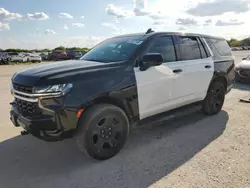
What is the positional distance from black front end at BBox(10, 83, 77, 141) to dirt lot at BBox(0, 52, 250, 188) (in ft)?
1.72

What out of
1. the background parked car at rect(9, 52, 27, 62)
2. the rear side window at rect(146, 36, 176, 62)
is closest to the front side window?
the rear side window at rect(146, 36, 176, 62)

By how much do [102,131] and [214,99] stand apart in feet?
10.2

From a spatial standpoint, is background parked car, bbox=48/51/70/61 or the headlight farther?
background parked car, bbox=48/51/70/61

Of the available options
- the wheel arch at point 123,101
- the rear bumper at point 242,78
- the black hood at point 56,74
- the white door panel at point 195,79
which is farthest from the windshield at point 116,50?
the rear bumper at point 242,78

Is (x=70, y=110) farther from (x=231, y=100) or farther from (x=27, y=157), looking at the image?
(x=231, y=100)

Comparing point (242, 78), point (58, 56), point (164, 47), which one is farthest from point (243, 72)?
point (58, 56)

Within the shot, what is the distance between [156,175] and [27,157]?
1880 millimetres

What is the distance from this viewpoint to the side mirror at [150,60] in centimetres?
366

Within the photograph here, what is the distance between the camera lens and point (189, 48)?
15.9 ft

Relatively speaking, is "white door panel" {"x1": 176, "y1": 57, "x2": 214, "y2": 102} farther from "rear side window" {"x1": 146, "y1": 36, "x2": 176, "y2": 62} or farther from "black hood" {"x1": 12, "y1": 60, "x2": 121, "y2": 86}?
"black hood" {"x1": 12, "y1": 60, "x2": 121, "y2": 86}

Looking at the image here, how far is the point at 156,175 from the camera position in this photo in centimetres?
313

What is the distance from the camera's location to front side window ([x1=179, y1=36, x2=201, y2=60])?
4.66m

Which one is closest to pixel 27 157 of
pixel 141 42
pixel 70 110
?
pixel 70 110

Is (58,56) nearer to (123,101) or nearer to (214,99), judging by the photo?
(214,99)
